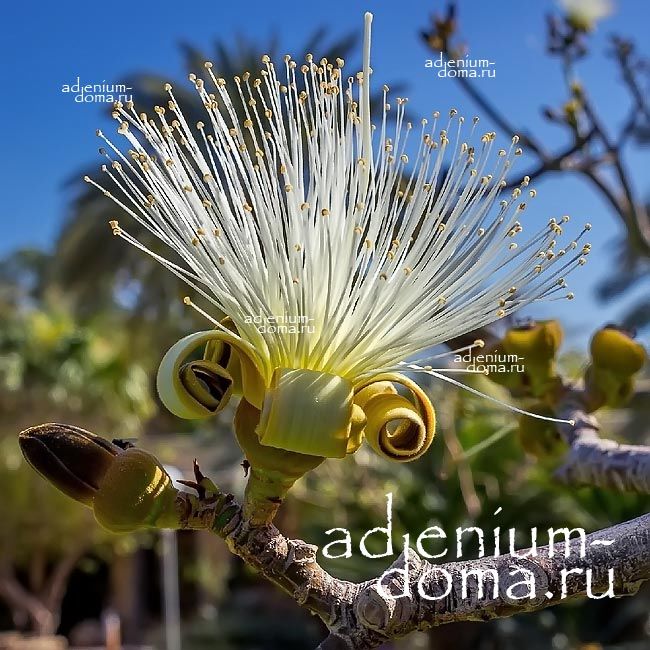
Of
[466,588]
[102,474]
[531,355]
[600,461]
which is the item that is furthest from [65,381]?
[466,588]

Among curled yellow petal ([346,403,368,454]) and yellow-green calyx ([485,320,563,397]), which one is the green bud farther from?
yellow-green calyx ([485,320,563,397])

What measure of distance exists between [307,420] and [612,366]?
881 mm

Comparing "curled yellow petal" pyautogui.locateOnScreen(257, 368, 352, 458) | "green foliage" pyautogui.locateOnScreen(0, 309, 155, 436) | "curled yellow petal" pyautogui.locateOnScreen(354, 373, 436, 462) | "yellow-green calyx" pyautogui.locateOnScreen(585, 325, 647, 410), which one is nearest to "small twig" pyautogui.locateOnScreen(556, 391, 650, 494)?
"yellow-green calyx" pyautogui.locateOnScreen(585, 325, 647, 410)

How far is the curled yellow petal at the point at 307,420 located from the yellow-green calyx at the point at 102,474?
0.13 meters

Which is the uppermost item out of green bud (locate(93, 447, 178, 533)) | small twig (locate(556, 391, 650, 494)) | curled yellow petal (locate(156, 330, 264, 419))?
curled yellow petal (locate(156, 330, 264, 419))

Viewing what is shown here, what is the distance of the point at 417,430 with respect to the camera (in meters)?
1.05

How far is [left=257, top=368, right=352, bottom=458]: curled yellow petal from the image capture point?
→ 99 centimetres

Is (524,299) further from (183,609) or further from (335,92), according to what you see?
(183,609)

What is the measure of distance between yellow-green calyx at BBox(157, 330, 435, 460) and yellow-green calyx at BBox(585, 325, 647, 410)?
0.71 m

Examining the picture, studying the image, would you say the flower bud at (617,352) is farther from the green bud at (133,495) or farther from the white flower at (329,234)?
the green bud at (133,495)

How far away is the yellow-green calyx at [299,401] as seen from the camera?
100 cm

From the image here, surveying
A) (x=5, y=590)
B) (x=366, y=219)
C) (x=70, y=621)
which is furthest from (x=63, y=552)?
(x=366, y=219)

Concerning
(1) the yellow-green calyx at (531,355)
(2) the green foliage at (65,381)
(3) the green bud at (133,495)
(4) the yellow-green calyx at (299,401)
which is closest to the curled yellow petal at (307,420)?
(4) the yellow-green calyx at (299,401)

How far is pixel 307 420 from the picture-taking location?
992 millimetres
